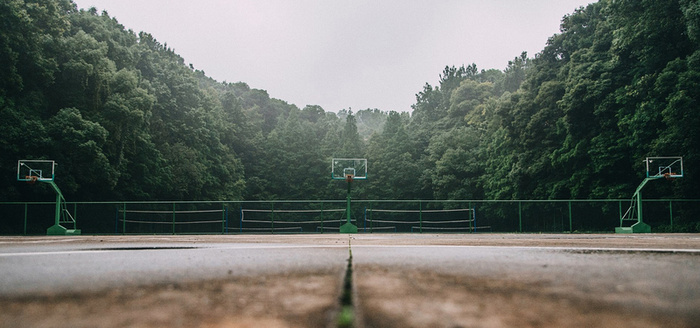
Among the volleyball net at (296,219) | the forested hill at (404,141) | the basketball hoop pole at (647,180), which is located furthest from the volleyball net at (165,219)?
the basketball hoop pole at (647,180)

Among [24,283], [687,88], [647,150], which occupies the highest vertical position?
[687,88]

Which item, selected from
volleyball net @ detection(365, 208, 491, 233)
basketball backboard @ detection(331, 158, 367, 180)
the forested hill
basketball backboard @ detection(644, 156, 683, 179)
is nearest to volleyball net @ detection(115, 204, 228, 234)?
the forested hill

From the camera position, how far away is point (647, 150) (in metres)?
18.7

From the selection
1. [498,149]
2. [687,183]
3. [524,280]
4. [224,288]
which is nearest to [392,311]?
[224,288]

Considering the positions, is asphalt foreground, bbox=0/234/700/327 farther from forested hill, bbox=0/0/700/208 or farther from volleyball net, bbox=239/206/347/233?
volleyball net, bbox=239/206/347/233

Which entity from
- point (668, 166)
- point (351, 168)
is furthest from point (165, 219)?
point (668, 166)

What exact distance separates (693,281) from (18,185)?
901 inches

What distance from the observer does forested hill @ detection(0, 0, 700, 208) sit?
17828 mm

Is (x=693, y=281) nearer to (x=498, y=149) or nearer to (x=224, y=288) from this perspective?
(x=224, y=288)

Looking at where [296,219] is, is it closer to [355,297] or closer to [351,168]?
[351,168]

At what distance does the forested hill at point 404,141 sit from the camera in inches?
702

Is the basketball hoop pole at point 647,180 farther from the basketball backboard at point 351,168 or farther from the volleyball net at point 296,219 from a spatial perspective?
the volleyball net at point 296,219

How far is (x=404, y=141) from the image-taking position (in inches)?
1455

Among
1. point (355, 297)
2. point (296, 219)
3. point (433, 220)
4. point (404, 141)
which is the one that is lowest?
point (296, 219)
